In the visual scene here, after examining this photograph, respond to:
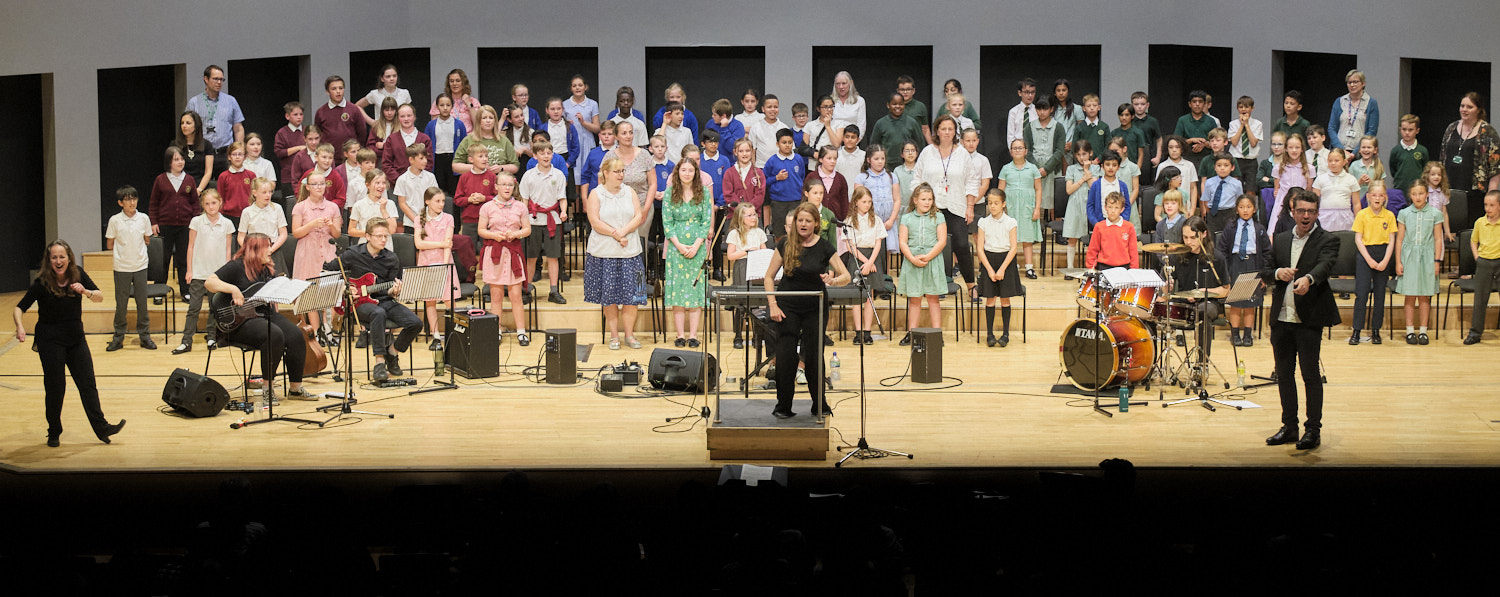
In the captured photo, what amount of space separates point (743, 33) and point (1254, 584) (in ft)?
35.6

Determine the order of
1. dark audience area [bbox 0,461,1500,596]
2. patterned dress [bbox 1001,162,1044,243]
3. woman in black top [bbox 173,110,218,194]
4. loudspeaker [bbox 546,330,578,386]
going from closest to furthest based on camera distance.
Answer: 1. dark audience area [bbox 0,461,1500,596]
2. loudspeaker [bbox 546,330,578,386]
3. woman in black top [bbox 173,110,218,194]
4. patterned dress [bbox 1001,162,1044,243]

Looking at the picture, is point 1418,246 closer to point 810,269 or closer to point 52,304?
point 810,269

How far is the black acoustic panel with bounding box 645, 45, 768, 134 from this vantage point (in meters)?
14.4

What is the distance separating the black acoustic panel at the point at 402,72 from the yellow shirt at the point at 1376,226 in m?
Result: 9.26

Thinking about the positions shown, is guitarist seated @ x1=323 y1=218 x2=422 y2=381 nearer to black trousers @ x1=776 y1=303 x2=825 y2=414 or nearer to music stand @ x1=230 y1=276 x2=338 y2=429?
music stand @ x1=230 y1=276 x2=338 y2=429

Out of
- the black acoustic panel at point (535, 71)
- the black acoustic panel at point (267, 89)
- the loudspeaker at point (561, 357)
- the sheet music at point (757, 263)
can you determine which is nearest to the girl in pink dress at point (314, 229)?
the loudspeaker at point (561, 357)

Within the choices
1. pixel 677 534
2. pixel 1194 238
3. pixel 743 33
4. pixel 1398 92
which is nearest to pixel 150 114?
pixel 743 33

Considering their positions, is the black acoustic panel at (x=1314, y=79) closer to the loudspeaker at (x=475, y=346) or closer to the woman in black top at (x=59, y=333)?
the loudspeaker at (x=475, y=346)

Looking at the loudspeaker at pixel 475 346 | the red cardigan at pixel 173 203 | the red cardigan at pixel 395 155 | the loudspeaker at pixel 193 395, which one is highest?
the red cardigan at pixel 395 155

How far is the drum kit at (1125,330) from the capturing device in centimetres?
795

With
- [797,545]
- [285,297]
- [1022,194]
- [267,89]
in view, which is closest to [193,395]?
[285,297]

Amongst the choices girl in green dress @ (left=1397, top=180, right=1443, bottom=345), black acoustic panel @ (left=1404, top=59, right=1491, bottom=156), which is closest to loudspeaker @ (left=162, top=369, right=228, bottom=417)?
girl in green dress @ (left=1397, top=180, right=1443, bottom=345)

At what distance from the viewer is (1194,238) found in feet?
28.7

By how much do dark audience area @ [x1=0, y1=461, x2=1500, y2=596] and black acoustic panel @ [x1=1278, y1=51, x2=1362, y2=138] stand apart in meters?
10.2
